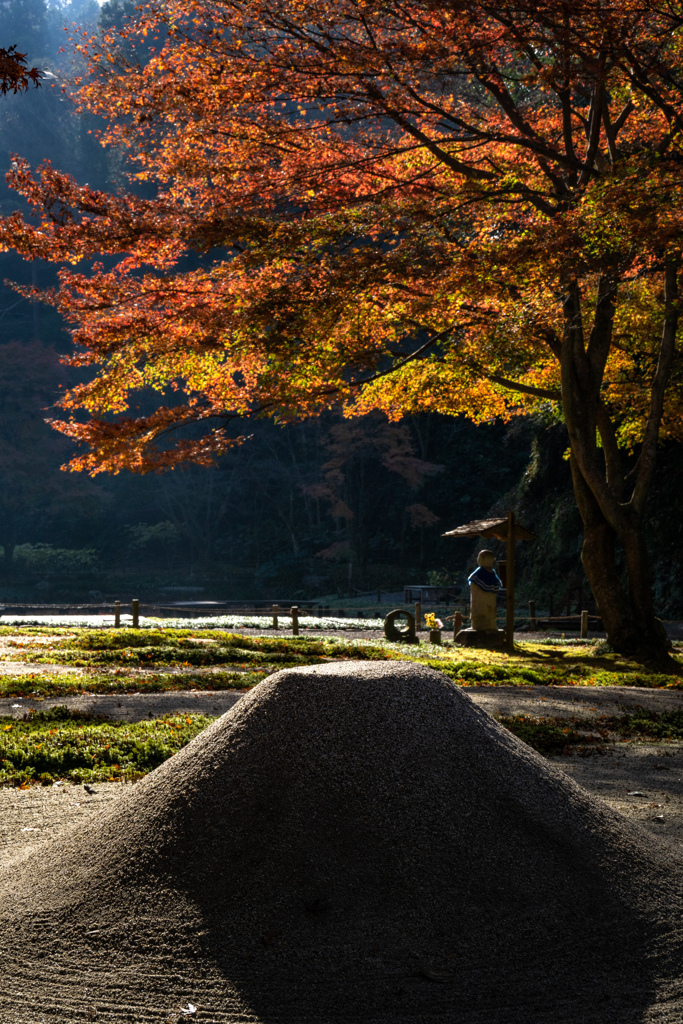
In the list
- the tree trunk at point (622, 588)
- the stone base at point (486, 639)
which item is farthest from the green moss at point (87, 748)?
the stone base at point (486, 639)

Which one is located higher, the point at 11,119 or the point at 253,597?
the point at 11,119

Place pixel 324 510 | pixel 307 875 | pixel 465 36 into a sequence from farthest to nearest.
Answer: pixel 324 510, pixel 465 36, pixel 307 875

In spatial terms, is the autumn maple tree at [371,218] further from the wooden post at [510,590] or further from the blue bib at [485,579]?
the blue bib at [485,579]

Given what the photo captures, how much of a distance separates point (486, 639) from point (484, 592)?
2.75 ft

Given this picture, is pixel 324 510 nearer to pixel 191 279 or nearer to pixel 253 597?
pixel 253 597

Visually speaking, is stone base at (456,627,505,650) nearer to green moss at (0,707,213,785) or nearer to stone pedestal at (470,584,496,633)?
stone pedestal at (470,584,496,633)

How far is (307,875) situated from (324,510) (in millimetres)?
34373

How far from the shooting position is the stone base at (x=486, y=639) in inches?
590

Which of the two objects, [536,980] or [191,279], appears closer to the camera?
[536,980]

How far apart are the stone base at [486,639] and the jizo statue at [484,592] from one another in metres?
0.12

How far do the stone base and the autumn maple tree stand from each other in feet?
7.35

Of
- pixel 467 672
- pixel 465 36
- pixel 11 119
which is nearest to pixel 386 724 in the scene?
pixel 467 672

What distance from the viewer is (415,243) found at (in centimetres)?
1160

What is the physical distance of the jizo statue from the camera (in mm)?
14773
